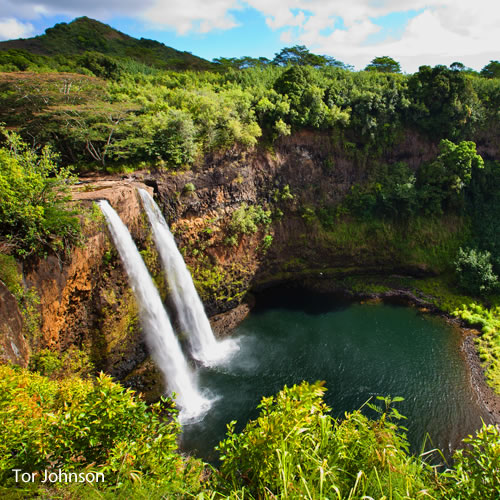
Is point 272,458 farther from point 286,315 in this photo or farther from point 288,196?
point 288,196

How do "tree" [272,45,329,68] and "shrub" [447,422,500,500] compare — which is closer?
"shrub" [447,422,500,500]

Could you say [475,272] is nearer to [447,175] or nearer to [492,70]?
[447,175]

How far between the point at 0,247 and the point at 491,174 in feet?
111

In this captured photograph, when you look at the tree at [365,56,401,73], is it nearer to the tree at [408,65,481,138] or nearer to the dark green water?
the tree at [408,65,481,138]

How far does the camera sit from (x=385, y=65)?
126 ft

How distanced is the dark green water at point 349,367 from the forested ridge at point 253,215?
1.43 metres

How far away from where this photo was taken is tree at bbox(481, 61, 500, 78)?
34.8 m

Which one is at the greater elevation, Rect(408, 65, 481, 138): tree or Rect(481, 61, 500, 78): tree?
Rect(481, 61, 500, 78): tree

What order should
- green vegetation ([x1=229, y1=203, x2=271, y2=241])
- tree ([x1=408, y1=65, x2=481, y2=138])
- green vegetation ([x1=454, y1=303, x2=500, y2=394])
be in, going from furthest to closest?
tree ([x1=408, y1=65, x2=481, y2=138]) → green vegetation ([x1=229, y1=203, x2=271, y2=241]) → green vegetation ([x1=454, y1=303, x2=500, y2=394])

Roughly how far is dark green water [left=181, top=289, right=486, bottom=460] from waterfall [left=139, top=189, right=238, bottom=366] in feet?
4.02

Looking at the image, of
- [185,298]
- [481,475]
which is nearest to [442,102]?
[185,298]

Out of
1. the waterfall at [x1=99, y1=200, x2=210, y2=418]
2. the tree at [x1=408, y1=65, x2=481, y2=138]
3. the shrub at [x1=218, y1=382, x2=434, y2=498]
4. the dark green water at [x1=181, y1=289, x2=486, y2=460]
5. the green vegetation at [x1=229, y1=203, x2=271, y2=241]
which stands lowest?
the dark green water at [x1=181, y1=289, x2=486, y2=460]

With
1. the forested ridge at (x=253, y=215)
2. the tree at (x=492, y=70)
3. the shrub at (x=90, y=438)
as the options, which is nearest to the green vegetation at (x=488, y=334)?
the forested ridge at (x=253, y=215)

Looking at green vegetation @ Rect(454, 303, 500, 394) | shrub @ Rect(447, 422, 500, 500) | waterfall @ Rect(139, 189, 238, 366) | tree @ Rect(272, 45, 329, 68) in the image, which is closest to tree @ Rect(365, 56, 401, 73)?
tree @ Rect(272, 45, 329, 68)
